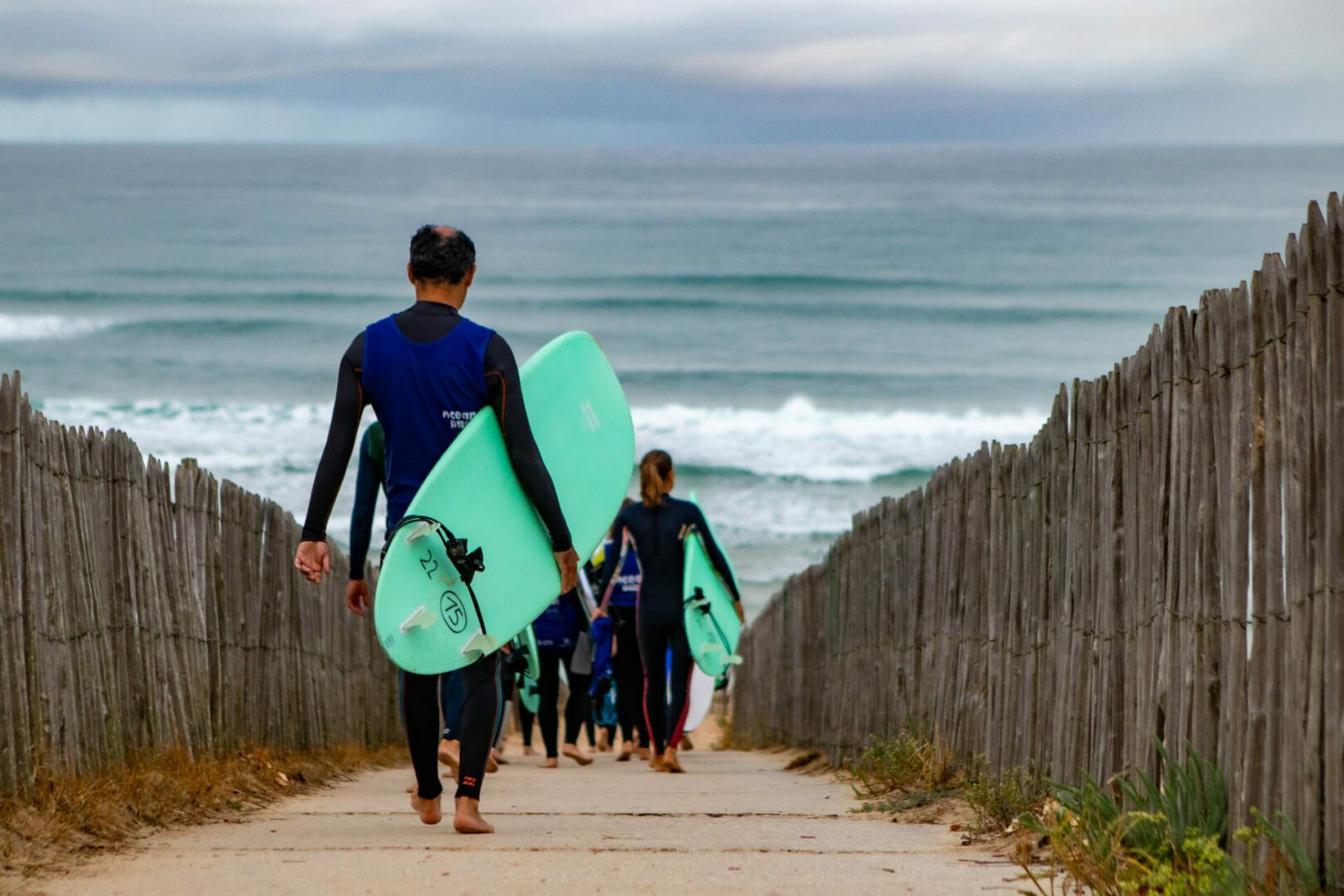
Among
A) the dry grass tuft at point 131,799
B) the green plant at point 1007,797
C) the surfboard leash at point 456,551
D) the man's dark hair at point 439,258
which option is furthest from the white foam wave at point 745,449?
the surfboard leash at point 456,551

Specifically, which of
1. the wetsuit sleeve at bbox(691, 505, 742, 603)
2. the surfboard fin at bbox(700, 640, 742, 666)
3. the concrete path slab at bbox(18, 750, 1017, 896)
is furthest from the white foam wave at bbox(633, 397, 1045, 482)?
the concrete path slab at bbox(18, 750, 1017, 896)

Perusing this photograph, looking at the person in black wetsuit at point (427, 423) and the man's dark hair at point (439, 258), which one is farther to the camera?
the man's dark hair at point (439, 258)

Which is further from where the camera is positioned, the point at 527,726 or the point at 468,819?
the point at 527,726

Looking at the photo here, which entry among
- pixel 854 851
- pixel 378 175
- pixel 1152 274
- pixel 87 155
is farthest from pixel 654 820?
pixel 87 155

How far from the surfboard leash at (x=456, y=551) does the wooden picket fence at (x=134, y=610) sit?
1024mm

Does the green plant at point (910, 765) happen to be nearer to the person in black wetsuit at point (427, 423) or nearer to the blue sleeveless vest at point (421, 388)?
the person in black wetsuit at point (427, 423)

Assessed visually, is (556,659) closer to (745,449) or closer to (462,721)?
(462,721)

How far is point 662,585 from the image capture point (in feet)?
30.8

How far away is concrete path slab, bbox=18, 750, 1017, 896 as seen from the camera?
3729mm

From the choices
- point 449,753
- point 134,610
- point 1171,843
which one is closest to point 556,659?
point 449,753

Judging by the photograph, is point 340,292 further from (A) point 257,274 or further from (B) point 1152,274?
(B) point 1152,274

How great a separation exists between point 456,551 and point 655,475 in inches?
184

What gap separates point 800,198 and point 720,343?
26580mm

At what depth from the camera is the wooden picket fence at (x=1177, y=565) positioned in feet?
9.72
